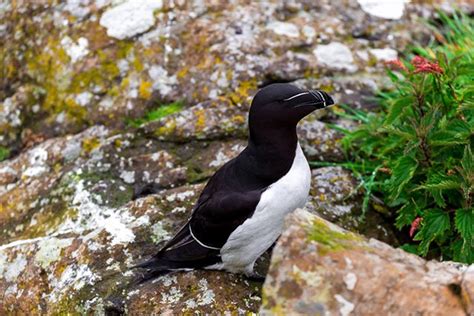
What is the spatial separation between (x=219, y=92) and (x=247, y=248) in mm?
→ 1848

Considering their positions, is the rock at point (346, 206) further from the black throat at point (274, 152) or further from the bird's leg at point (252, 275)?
the black throat at point (274, 152)

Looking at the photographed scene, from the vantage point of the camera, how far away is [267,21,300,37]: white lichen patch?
600cm

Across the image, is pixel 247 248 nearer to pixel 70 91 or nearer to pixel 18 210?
pixel 18 210

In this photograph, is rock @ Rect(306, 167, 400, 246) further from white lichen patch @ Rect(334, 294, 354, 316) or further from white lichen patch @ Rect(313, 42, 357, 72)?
white lichen patch @ Rect(334, 294, 354, 316)

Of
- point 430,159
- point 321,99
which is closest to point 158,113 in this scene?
point 321,99

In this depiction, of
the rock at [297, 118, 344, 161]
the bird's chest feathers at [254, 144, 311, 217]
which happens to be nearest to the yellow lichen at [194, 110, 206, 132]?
the rock at [297, 118, 344, 161]

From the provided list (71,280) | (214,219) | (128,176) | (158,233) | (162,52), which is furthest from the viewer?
(162,52)

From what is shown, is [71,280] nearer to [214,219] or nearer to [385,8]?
[214,219]

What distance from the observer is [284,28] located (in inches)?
238

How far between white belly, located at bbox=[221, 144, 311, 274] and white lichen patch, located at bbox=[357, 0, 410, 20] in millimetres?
2740

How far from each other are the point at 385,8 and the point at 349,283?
414cm

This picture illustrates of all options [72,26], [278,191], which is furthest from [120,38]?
[278,191]

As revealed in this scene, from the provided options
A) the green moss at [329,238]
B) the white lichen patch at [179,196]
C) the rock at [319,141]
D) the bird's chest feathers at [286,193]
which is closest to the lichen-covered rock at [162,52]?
the rock at [319,141]

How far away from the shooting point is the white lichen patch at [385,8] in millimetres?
6359
